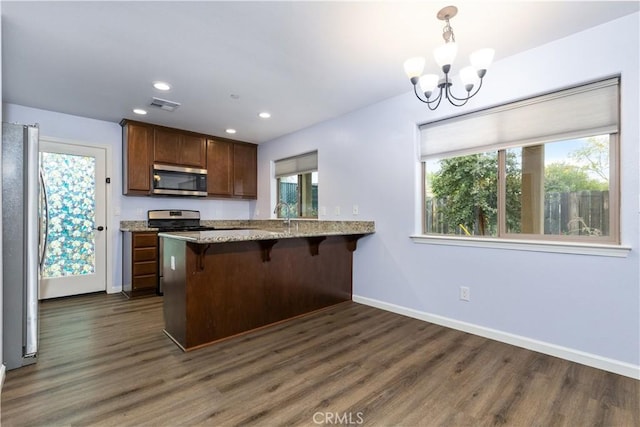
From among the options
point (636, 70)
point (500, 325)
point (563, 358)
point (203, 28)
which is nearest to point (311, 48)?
point (203, 28)

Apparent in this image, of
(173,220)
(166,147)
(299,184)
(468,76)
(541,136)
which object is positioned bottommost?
(173,220)

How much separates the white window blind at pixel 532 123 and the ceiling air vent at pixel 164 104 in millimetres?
Answer: 2860

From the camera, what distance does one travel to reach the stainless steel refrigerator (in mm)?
2078

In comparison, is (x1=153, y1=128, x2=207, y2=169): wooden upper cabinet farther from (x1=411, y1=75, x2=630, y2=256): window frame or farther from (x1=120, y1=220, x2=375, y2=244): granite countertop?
(x1=411, y1=75, x2=630, y2=256): window frame

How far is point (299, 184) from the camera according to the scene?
492 centimetres

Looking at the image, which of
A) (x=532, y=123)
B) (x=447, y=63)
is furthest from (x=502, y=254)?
(x=447, y=63)

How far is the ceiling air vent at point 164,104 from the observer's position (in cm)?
345

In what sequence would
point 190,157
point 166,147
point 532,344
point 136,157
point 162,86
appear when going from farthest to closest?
point 190,157 < point 166,147 < point 136,157 < point 162,86 < point 532,344

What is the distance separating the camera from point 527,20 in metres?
2.08

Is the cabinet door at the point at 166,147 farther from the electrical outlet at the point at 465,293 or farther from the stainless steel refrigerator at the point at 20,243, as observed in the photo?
the electrical outlet at the point at 465,293

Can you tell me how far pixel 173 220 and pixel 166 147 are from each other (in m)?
1.12

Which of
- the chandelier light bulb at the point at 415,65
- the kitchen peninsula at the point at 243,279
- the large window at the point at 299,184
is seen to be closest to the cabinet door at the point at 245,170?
the large window at the point at 299,184

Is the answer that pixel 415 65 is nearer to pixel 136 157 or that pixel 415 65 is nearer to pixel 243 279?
pixel 243 279

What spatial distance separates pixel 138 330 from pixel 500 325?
10.7 ft
